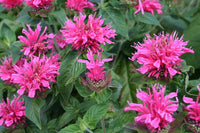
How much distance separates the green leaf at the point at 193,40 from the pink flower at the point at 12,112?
77cm

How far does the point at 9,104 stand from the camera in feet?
2.62

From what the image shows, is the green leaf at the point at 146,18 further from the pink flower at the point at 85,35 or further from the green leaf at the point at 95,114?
the green leaf at the point at 95,114

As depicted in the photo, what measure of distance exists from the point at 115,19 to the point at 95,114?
1.42ft

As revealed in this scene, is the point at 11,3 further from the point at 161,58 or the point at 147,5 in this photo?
the point at 161,58

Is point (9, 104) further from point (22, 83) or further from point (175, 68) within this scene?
point (175, 68)

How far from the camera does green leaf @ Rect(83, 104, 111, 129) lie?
0.71 m

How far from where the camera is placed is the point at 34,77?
0.77m

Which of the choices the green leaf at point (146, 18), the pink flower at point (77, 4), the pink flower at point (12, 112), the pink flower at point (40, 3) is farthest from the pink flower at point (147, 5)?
the pink flower at point (12, 112)

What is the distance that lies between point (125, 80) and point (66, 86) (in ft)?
1.57

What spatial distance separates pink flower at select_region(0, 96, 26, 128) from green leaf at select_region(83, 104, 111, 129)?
0.80 ft

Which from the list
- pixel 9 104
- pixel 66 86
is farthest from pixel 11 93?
pixel 66 86

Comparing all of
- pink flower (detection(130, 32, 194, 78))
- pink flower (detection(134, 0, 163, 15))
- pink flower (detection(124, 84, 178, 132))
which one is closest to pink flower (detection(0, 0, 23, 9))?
pink flower (detection(134, 0, 163, 15))

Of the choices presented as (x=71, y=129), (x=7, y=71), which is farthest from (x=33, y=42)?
(x=71, y=129)

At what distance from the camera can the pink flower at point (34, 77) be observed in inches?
29.6
